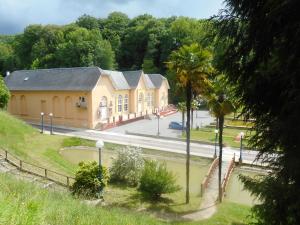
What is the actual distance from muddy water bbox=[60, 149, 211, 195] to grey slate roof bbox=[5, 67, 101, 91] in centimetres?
1154

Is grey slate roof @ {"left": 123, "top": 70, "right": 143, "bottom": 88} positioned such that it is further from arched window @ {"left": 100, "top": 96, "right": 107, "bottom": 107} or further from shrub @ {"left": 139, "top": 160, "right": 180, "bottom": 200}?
shrub @ {"left": 139, "top": 160, "right": 180, "bottom": 200}

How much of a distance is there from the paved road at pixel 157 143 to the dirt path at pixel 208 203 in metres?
5.62

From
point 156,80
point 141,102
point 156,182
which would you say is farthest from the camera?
point 156,80

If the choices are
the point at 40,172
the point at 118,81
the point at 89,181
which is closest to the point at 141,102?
the point at 118,81

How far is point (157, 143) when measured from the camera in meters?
34.4

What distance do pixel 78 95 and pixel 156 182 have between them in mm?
25633

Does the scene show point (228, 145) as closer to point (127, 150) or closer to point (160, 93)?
point (127, 150)

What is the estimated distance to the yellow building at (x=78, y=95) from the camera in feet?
138

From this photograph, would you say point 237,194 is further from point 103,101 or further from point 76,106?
point 76,106

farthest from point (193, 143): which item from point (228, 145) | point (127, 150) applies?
point (127, 150)

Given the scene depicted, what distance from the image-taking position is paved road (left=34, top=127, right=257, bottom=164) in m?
30.5

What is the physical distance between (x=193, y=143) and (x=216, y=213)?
1644 cm

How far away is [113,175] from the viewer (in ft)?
73.1

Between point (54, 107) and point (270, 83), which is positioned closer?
point (270, 83)
